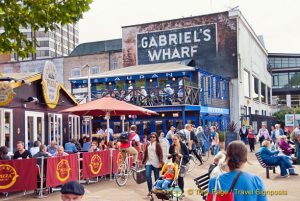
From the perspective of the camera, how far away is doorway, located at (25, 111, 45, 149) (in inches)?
709

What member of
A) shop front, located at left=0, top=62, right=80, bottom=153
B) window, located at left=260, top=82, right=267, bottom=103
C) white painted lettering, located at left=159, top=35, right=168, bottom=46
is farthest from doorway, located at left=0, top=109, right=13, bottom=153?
window, located at left=260, top=82, right=267, bottom=103

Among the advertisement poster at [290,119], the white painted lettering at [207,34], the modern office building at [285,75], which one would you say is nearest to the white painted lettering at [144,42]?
the white painted lettering at [207,34]

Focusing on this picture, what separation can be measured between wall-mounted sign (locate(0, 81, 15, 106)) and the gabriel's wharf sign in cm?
2658

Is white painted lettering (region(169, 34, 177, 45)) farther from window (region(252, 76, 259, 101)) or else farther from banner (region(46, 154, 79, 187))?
banner (region(46, 154, 79, 187))

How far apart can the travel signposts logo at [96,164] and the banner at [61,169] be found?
86 cm

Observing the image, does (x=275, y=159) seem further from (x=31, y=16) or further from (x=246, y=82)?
(x=246, y=82)

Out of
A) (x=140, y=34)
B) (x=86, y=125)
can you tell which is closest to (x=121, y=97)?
(x=86, y=125)

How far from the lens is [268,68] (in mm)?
60250

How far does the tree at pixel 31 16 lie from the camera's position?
8.62 meters

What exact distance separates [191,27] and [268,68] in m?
23.8

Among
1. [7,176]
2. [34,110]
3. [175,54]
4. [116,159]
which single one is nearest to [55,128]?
[34,110]

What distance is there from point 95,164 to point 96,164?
0.20ft

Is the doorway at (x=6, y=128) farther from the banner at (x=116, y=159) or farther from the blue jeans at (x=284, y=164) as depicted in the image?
the blue jeans at (x=284, y=164)

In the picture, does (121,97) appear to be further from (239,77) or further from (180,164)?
(180,164)
